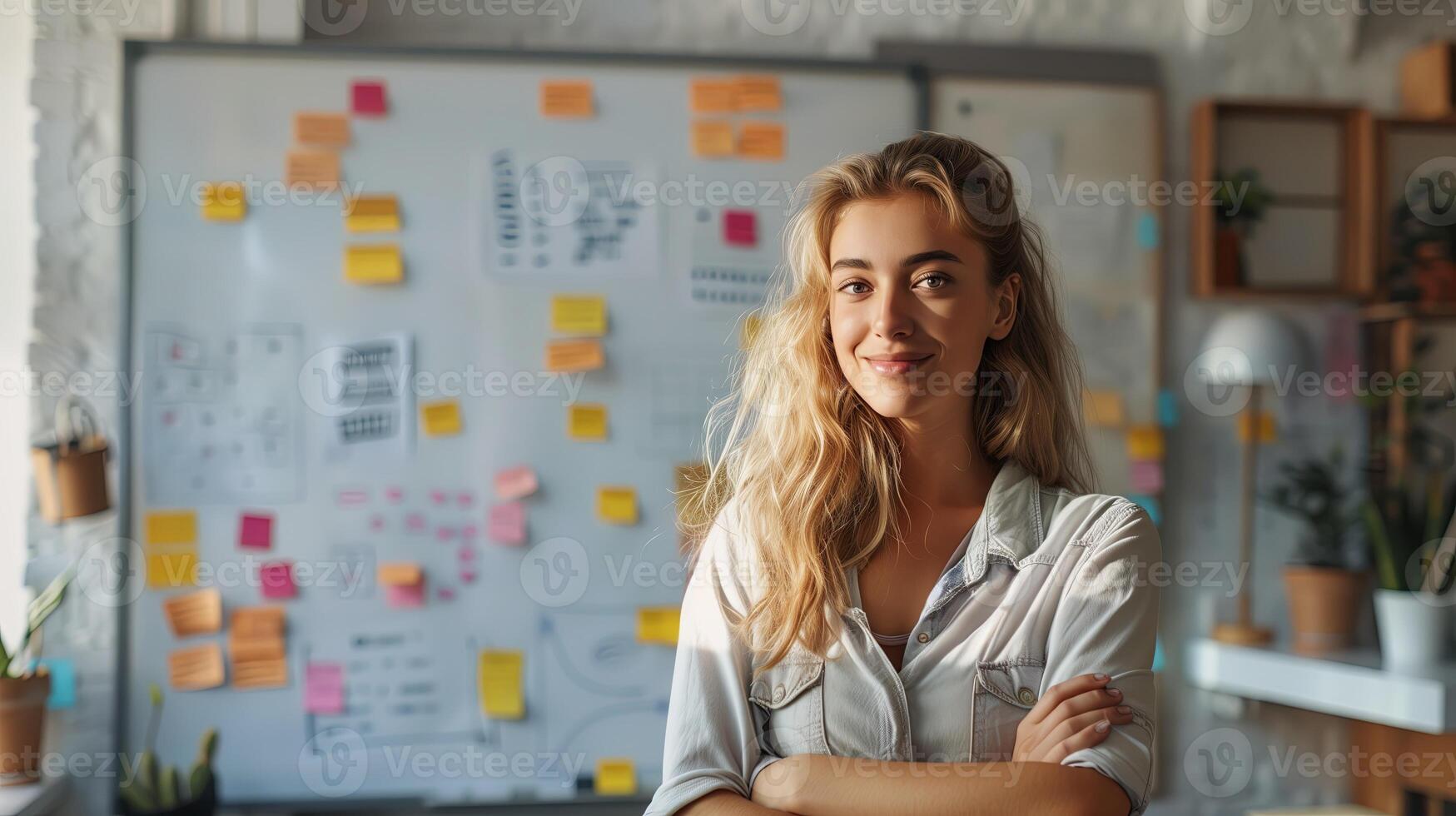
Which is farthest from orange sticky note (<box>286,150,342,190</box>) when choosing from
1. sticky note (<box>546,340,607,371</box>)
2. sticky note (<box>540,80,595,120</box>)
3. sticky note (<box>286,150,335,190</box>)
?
sticky note (<box>546,340,607,371</box>)

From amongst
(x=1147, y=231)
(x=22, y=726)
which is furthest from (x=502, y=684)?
(x=1147, y=231)

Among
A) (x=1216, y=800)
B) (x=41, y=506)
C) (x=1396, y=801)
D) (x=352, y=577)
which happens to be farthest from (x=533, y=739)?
(x=1396, y=801)

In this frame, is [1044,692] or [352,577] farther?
[352,577]

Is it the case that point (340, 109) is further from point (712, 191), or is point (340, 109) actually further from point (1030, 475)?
point (1030, 475)

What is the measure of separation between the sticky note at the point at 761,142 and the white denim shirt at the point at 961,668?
5.54 feet

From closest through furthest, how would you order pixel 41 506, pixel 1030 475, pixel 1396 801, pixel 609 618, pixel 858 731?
pixel 858 731, pixel 1030 475, pixel 41 506, pixel 609 618, pixel 1396 801

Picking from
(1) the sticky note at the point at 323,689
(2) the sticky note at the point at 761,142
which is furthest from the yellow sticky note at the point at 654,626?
(2) the sticky note at the point at 761,142

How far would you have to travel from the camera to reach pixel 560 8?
115 inches

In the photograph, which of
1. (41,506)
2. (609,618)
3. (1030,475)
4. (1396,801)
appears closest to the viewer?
(1030,475)

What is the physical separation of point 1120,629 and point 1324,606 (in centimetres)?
209

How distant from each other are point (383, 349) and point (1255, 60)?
2580 mm

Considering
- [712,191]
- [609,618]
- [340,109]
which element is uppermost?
[340,109]

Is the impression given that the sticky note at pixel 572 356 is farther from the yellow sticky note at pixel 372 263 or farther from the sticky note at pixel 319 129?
the sticky note at pixel 319 129

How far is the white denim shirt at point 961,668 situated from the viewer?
1308mm
